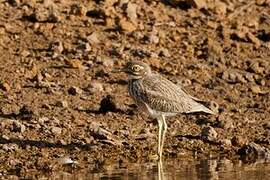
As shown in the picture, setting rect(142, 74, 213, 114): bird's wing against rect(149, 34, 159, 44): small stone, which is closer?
rect(142, 74, 213, 114): bird's wing

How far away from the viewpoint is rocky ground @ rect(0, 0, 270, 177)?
12.7 metres

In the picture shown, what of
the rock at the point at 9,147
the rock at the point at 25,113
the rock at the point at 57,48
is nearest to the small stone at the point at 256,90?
the rock at the point at 57,48

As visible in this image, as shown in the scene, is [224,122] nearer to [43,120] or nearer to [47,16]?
[43,120]

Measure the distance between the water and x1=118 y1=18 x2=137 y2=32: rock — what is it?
400 cm

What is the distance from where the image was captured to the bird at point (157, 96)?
41.6 feet

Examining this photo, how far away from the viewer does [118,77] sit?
14.9 meters

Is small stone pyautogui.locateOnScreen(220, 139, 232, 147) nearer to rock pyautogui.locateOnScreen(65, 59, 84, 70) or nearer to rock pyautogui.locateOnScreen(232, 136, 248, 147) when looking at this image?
rock pyautogui.locateOnScreen(232, 136, 248, 147)

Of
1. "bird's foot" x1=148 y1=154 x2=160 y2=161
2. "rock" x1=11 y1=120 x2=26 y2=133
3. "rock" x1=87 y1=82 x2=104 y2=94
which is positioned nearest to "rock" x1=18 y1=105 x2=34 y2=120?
"rock" x1=11 y1=120 x2=26 y2=133

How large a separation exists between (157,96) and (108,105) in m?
1.29

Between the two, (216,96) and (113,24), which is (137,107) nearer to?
(216,96)

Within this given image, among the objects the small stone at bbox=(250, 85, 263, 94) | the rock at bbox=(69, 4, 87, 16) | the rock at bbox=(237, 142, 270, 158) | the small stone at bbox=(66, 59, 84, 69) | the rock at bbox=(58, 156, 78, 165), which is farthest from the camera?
the rock at bbox=(69, 4, 87, 16)

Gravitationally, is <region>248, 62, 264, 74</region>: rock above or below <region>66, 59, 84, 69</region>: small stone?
above

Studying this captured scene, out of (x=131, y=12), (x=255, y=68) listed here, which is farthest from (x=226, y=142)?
(x=131, y=12)

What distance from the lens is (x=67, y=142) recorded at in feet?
41.8
